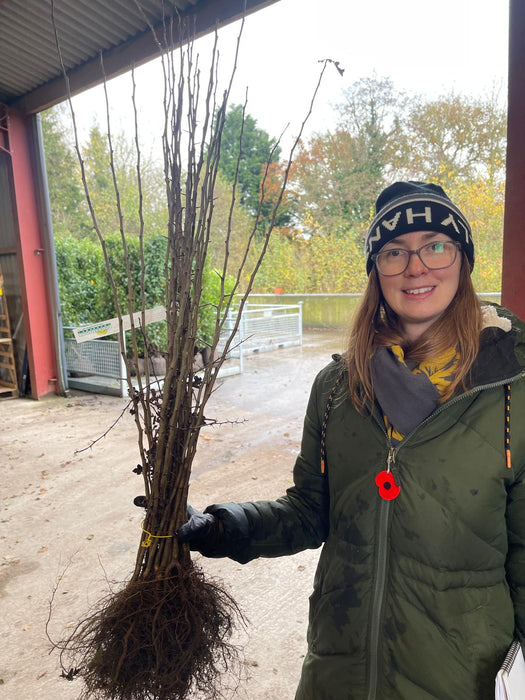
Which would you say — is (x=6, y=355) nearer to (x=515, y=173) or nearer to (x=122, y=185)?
(x=515, y=173)

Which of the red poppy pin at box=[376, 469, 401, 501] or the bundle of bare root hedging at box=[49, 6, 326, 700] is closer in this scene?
the red poppy pin at box=[376, 469, 401, 501]

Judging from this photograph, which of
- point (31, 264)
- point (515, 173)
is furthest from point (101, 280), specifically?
point (515, 173)

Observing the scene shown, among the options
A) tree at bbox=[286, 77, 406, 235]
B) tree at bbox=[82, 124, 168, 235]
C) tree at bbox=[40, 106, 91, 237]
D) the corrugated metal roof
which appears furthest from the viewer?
tree at bbox=[40, 106, 91, 237]

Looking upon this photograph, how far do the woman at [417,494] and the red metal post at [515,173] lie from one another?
0.79 m

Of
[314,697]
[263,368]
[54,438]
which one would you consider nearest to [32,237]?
[54,438]

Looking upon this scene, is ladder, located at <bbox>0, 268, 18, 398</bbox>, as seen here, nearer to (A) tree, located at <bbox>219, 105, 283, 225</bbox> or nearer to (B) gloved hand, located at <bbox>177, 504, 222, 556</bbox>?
(B) gloved hand, located at <bbox>177, 504, 222, 556</bbox>

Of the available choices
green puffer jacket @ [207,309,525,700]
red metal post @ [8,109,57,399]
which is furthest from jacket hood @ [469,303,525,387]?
red metal post @ [8,109,57,399]

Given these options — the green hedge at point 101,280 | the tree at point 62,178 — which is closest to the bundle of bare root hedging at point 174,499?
the green hedge at point 101,280

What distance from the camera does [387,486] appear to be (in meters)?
0.89

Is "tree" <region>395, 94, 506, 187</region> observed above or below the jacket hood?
above

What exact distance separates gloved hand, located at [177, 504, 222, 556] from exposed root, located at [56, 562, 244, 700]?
0.25 feet

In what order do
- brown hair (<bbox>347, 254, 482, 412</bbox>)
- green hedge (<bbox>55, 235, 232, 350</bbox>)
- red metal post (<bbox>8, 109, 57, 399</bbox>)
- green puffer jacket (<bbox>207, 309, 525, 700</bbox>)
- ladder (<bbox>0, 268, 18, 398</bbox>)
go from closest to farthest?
green puffer jacket (<bbox>207, 309, 525, 700</bbox>) → brown hair (<bbox>347, 254, 482, 412</bbox>) → red metal post (<bbox>8, 109, 57, 399</bbox>) → ladder (<bbox>0, 268, 18, 398</bbox>) → green hedge (<bbox>55, 235, 232, 350</bbox>)

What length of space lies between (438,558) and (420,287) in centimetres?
53

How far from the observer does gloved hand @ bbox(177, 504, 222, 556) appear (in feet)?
3.44
